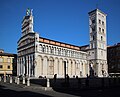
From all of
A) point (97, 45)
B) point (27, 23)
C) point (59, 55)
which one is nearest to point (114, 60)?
point (97, 45)

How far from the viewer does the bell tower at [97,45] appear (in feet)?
255

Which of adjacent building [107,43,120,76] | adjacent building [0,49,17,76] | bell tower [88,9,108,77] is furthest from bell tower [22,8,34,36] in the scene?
adjacent building [107,43,120,76]

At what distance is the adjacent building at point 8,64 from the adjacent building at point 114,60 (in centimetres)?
4152

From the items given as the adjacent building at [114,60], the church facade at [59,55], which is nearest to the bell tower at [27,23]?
the church facade at [59,55]

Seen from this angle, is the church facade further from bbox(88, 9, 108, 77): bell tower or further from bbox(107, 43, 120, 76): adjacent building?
bbox(107, 43, 120, 76): adjacent building

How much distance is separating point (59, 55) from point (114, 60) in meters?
27.9

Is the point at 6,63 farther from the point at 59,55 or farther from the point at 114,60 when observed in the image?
the point at 114,60

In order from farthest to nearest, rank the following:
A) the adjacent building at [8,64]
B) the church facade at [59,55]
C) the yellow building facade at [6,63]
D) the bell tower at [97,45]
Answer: the bell tower at [97,45], the adjacent building at [8,64], the yellow building facade at [6,63], the church facade at [59,55]

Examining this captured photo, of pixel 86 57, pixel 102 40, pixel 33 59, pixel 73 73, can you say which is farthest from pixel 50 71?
pixel 102 40

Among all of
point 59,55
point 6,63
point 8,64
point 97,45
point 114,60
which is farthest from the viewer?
point 114,60

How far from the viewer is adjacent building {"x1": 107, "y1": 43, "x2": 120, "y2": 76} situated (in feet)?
258

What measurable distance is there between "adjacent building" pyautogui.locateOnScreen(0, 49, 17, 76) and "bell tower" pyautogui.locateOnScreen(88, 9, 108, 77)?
1282 inches

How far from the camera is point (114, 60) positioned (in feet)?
268

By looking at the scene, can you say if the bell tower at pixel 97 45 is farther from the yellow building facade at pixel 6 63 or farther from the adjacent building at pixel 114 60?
the yellow building facade at pixel 6 63
